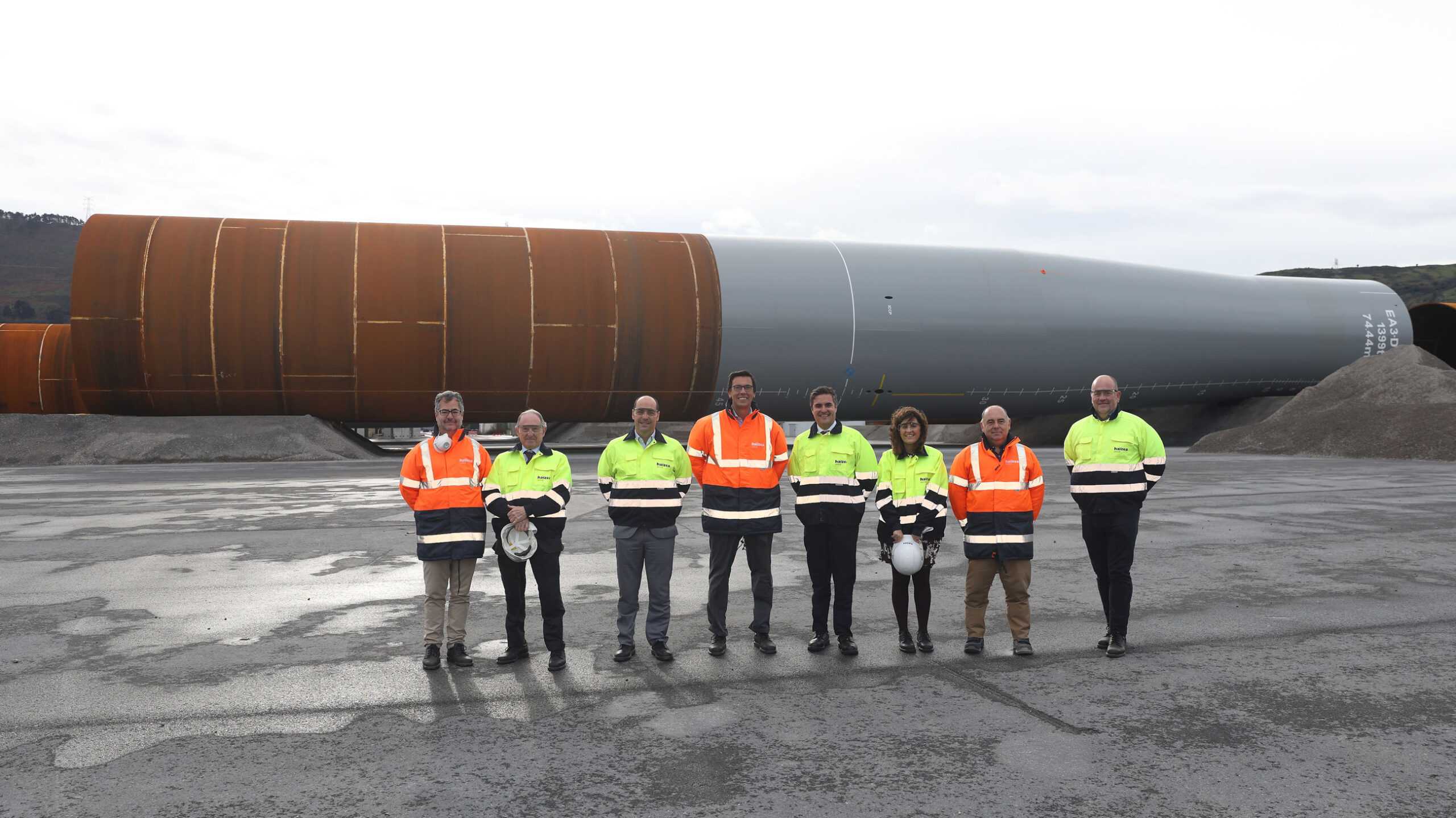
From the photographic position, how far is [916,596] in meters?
6.47

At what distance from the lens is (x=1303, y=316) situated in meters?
30.6

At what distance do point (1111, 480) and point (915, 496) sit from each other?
1370mm

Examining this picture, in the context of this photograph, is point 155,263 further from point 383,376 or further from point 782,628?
point 782,628

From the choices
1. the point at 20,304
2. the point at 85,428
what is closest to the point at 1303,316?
the point at 85,428

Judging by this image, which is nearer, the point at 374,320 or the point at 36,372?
the point at 374,320

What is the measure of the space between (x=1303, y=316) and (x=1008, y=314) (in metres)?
10.9

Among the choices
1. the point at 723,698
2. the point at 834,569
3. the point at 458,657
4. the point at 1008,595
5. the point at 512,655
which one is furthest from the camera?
the point at 834,569

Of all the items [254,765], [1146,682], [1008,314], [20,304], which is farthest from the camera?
[20,304]

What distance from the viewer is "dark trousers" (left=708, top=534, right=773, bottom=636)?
6.41 metres

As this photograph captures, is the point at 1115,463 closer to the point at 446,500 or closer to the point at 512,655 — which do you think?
the point at 512,655

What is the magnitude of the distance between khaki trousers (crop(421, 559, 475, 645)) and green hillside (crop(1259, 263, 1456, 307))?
116 meters

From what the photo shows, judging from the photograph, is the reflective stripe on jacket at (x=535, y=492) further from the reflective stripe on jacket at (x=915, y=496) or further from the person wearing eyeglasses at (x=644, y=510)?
the reflective stripe on jacket at (x=915, y=496)

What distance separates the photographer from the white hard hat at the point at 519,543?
20.2 ft

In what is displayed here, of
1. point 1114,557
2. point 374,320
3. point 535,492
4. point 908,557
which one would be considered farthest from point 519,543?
point 374,320
